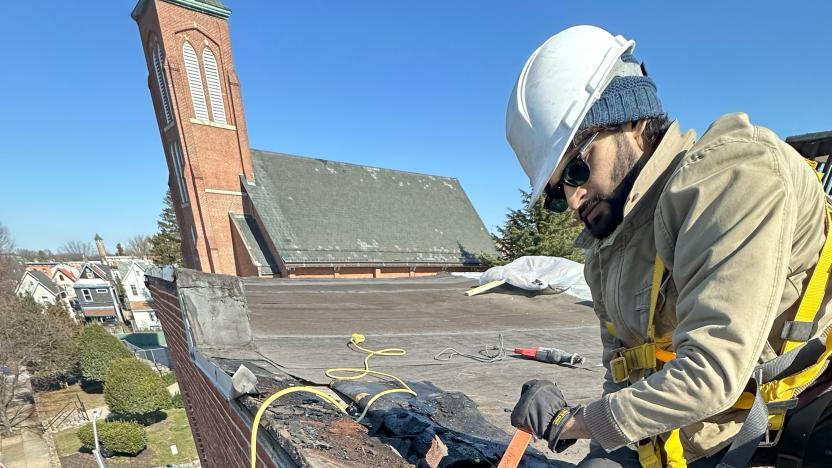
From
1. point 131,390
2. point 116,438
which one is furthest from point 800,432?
point 131,390

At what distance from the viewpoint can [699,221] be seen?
0.95m

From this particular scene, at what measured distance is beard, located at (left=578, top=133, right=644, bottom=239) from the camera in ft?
4.23

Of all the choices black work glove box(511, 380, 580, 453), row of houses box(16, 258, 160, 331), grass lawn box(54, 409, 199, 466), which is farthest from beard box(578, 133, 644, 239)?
row of houses box(16, 258, 160, 331)

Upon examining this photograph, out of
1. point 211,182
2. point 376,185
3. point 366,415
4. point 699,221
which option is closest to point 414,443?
point 366,415

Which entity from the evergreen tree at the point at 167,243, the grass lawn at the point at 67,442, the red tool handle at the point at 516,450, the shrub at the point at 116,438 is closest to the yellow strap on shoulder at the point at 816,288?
the red tool handle at the point at 516,450

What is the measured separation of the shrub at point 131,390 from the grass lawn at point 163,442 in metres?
1.17

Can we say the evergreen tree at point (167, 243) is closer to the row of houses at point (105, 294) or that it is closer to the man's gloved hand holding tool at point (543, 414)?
the row of houses at point (105, 294)

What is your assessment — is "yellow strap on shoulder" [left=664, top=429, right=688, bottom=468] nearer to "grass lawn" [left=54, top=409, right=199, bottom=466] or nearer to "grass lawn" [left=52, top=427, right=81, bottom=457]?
"grass lawn" [left=54, top=409, right=199, bottom=466]

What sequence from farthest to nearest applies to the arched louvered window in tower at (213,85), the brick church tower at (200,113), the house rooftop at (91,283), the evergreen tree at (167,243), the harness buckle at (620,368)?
the house rooftop at (91,283) < the evergreen tree at (167,243) < the arched louvered window in tower at (213,85) < the brick church tower at (200,113) < the harness buckle at (620,368)

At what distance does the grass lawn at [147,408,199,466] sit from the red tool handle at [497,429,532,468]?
18.0 m

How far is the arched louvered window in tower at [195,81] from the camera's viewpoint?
16984 mm

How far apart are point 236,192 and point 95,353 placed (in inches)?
634

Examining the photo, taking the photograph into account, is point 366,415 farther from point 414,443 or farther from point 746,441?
point 746,441

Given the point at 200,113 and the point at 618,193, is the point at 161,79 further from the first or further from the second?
the point at 618,193
